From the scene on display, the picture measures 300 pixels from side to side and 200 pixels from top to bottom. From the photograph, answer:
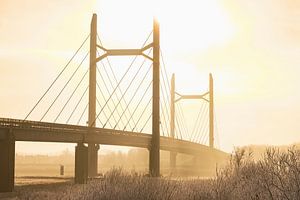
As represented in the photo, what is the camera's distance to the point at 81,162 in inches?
2689

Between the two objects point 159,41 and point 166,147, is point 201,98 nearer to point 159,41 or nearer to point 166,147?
point 166,147

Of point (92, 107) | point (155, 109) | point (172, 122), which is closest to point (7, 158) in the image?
point (92, 107)

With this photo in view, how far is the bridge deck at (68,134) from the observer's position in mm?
54156

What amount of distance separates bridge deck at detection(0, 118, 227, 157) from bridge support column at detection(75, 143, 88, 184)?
952 millimetres

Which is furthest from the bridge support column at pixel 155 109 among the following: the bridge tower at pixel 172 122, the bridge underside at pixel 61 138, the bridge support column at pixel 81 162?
the bridge tower at pixel 172 122

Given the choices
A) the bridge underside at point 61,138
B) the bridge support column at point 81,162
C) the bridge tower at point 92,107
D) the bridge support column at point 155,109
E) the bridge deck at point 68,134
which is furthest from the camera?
the bridge tower at point 92,107

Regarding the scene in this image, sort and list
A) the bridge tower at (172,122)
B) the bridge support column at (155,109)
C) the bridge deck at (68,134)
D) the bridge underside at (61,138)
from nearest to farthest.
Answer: the bridge underside at (61,138) < the bridge deck at (68,134) < the bridge support column at (155,109) < the bridge tower at (172,122)

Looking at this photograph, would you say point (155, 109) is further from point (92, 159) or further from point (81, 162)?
point (81, 162)

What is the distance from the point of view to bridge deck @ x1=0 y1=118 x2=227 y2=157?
54.2 m

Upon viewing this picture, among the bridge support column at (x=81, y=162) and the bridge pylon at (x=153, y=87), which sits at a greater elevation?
the bridge pylon at (x=153, y=87)

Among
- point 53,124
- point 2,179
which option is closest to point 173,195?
point 2,179

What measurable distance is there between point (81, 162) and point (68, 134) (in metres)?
4.27

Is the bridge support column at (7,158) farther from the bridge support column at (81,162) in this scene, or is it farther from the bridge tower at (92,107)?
the bridge tower at (92,107)

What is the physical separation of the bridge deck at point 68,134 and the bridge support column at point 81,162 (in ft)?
3.12
